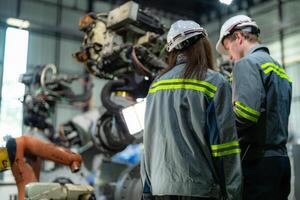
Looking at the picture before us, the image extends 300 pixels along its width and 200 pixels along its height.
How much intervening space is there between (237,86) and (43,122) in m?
4.16

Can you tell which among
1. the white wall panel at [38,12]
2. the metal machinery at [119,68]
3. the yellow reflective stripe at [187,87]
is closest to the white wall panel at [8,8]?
the white wall panel at [38,12]

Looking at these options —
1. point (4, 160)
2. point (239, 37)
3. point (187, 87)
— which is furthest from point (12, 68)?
point (187, 87)

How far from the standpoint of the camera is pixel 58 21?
12.6 metres

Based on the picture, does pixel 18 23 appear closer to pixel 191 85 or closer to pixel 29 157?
pixel 29 157

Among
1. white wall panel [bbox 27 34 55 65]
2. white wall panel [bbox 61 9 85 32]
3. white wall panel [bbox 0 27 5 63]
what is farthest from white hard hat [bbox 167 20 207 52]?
white wall panel [bbox 61 9 85 32]

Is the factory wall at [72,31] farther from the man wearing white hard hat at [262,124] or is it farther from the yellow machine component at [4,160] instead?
the man wearing white hard hat at [262,124]

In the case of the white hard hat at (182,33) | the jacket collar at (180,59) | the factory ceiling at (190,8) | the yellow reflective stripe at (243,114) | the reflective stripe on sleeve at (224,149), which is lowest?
the reflective stripe on sleeve at (224,149)

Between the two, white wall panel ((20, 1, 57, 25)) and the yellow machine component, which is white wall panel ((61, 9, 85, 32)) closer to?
white wall panel ((20, 1, 57, 25))

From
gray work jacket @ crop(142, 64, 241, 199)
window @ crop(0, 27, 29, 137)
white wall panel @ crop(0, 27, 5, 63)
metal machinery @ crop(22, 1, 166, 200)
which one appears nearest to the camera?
gray work jacket @ crop(142, 64, 241, 199)

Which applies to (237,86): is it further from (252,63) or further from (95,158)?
(95,158)

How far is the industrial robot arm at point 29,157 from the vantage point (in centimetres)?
320

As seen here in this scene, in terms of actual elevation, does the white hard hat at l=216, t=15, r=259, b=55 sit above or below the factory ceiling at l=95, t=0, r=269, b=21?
below

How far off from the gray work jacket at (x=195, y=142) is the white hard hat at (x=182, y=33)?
16 cm

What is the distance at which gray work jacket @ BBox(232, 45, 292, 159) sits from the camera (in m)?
2.15
